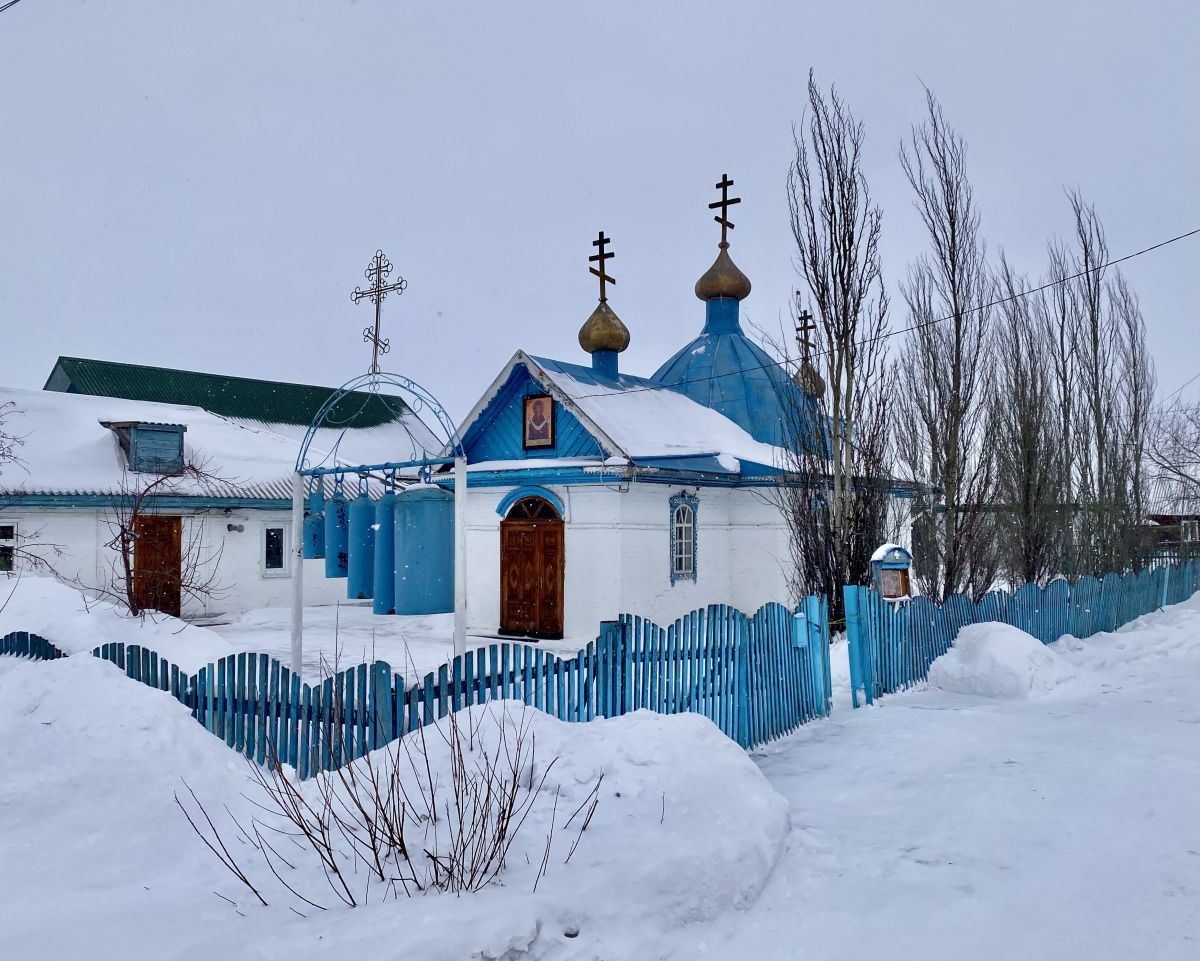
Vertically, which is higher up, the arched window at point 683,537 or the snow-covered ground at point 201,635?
the arched window at point 683,537

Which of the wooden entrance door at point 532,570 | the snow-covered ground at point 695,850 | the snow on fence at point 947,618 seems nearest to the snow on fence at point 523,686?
the snow-covered ground at point 695,850

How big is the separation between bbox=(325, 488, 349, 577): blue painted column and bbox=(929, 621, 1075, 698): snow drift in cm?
714

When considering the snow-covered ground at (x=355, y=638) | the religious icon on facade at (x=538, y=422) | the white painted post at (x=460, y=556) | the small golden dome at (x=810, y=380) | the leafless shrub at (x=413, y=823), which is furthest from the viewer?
the religious icon on facade at (x=538, y=422)

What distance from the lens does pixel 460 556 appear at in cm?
830

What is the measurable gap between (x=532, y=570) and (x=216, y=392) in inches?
718

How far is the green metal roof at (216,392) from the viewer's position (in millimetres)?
25969

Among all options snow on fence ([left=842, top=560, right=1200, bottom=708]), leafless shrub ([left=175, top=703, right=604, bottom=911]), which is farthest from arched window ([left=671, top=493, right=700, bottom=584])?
leafless shrub ([left=175, top=703, right=604, bottom=911])

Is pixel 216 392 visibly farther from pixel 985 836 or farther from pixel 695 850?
pixel 985 836

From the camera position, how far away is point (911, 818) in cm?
566

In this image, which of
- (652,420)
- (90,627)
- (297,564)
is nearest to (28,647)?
(90,627)

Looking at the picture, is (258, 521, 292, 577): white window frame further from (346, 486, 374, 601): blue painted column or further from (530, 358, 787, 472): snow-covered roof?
(346, 486, 374, 601): blue painted column

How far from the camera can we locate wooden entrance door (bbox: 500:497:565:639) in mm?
14875

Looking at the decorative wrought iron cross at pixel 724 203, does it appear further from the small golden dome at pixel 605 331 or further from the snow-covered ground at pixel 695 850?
the snow-covered ground at pixel 695 850

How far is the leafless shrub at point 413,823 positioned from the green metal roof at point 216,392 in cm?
2074
